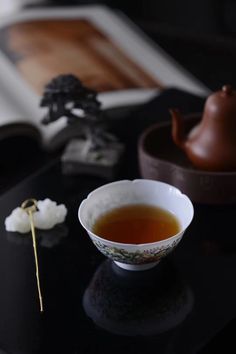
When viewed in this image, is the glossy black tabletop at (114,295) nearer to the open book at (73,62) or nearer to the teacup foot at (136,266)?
the teacup foot at (136,266)

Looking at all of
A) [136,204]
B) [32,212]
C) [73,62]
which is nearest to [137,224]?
[136,204]

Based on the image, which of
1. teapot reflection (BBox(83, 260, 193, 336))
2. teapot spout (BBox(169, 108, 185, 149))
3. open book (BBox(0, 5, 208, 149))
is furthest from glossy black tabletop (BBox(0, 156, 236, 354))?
open book (BBox(0, 5, 208, 149))

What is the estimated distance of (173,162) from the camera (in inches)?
37.6

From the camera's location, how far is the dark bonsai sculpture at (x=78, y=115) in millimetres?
914

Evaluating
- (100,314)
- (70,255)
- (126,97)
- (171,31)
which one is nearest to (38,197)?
(70,255)

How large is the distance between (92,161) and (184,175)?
0.15 m

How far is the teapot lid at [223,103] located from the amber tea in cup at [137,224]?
0.51ft

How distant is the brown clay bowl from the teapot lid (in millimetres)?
80

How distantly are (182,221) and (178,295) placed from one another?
9 centimetres

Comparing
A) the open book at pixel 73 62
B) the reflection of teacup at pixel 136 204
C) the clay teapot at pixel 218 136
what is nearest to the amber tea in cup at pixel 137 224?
the reflection of teacup at pixel 136 204

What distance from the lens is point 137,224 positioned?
0.79 meters

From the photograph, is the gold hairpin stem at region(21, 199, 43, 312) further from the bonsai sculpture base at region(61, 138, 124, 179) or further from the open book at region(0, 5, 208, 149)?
the open book at region(0, 5, 208, 149)

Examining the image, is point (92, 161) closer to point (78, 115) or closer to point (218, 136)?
point (78, 115)

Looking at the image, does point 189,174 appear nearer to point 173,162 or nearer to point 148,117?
point 173,162
